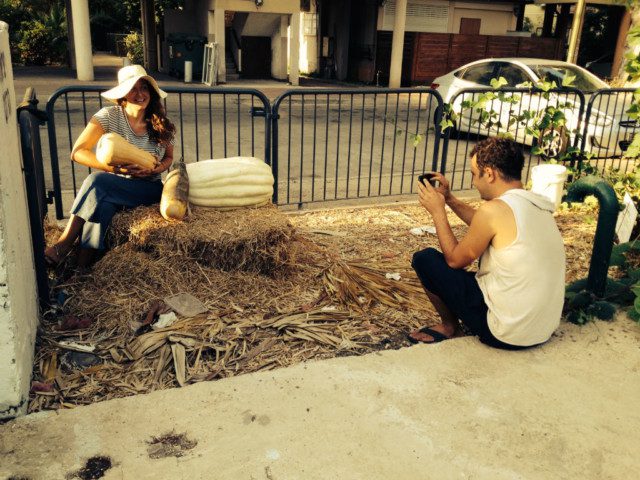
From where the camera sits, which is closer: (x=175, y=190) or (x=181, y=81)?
(x=175, y=190)

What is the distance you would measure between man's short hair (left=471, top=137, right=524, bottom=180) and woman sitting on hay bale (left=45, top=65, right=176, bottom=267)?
2604mm

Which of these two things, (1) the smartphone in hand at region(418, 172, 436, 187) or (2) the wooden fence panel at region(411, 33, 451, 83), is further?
(2) the wooden fence panel at region(411, 33, 451, 83)

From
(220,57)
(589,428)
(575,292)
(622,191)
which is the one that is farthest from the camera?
(220,57)

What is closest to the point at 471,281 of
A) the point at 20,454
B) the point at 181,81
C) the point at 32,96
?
the point at 20,454

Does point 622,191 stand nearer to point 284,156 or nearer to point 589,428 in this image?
point 589,428

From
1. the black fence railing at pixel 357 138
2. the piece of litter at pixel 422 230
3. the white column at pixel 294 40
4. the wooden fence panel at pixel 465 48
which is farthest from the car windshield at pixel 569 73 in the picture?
the wooden fence panel at pixel 465 48

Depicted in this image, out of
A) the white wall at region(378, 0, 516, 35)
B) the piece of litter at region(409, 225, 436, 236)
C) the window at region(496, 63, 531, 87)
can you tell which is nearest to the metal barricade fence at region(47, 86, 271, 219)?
the piece of litter at region(409, 225, 436, 236)

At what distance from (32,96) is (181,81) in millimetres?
18824

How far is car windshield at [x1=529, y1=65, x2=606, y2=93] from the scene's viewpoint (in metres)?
11.6

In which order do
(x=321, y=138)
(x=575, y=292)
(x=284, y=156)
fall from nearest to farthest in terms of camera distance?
(x=575, y=292) < (x=284, y=156) < (x=321, y=138)

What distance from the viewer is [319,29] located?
28469mm

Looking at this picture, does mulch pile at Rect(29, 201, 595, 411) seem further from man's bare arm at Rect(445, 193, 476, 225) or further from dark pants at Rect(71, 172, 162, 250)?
man's bare arm at Rect(445, 193, 476, 225)

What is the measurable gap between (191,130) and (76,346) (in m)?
9.02

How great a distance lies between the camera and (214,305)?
14.5ft
